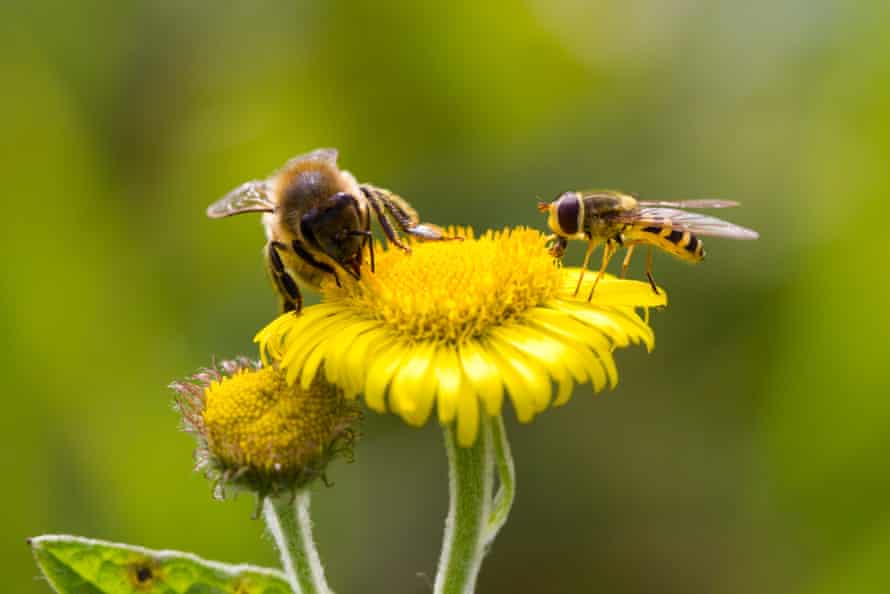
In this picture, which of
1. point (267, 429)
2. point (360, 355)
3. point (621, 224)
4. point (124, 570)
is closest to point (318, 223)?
point (360, 355)

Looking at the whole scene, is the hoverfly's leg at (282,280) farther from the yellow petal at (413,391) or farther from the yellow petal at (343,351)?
the yellow petal at (413,391)

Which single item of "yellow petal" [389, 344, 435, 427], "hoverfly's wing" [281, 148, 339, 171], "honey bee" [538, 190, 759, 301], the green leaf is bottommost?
the green leaf

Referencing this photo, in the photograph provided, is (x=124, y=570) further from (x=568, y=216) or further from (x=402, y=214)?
(x=568, y=216)

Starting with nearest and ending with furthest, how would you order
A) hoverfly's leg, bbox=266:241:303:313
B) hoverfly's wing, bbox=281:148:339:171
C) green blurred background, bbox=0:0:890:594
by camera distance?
hoverfly's leg, bbox=266:241:303:313 → hoverfly's wing, bbox=281:148:339:171 → green blurred background, bbox=0:0:890:594

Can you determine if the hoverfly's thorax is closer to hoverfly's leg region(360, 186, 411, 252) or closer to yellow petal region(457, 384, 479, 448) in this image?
hoverfly's leg region(360, 186, 411, 252)

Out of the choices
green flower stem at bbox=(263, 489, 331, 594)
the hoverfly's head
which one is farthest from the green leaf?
the hoverfly's head

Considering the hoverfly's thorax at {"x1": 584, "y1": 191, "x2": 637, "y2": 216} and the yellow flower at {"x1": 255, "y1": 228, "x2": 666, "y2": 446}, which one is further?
the hoverfly's thorax at {"x1": 584, "y1": 191, "x2": 637, "y2": 216}

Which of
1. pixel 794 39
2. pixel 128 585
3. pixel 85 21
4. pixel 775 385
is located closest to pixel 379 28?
pixel 85 21

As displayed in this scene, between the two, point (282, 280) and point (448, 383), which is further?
point (282, 280)
